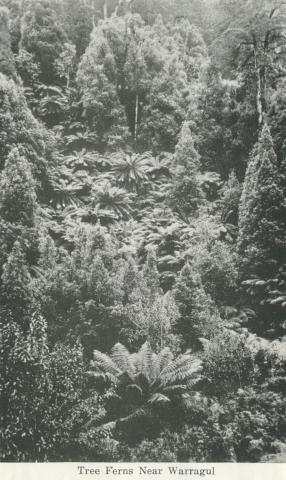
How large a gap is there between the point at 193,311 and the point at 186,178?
4.59 metres

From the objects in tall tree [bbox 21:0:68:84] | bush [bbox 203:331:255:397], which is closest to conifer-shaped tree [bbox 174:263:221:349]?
bush [bbox 203:331:255:397]

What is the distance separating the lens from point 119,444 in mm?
7430

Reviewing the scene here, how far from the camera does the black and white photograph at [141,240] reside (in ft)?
24.8

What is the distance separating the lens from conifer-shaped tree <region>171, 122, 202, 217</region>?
12.6 m

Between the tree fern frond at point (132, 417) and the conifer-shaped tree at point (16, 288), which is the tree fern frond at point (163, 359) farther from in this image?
the conifer-shaped tree at point (16, 288)

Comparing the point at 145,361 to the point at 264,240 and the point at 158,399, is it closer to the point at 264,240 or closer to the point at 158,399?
the point at 158,399

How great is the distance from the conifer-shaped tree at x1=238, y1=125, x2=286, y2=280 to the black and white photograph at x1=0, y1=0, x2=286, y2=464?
0.03 m

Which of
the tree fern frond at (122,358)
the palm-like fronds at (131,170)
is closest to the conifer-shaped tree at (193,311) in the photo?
the tree fern frond at (122,358)

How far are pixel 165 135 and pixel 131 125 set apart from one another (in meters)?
1.34

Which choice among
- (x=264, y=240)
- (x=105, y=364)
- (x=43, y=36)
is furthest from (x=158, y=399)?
(x=43, y=36)

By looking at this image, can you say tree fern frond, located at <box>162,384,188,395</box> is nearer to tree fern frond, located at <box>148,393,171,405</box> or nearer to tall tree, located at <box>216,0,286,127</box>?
tree fern frond, located at <box>148,393,171,405</box>

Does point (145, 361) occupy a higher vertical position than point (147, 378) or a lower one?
higher

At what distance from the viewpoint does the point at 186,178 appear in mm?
12672

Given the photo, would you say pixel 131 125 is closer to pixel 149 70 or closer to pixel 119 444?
pixel 149 70
